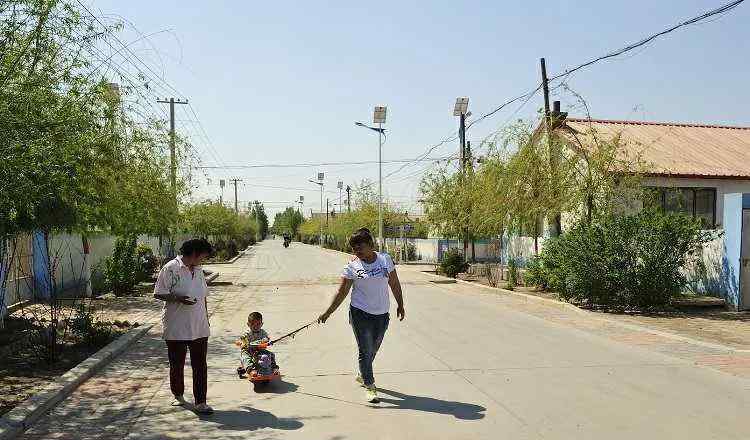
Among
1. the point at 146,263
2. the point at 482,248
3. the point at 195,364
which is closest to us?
the point at 195,364

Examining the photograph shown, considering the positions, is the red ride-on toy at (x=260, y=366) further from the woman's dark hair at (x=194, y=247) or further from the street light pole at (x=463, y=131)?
the street light pole at (x=463, y=131)

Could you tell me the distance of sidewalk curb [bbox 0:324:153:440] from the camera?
19.3 ft

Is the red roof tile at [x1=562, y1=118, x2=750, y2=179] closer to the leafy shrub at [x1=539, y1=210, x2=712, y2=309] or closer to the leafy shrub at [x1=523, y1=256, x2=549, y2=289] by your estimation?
the leafy shrub at [x1=523, y1=256, x2=549, y2=289]

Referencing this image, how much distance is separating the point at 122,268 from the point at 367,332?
13.3 meters

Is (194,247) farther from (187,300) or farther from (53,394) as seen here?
(53,394)

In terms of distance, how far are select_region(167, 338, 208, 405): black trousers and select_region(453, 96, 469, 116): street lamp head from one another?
26.8 metres

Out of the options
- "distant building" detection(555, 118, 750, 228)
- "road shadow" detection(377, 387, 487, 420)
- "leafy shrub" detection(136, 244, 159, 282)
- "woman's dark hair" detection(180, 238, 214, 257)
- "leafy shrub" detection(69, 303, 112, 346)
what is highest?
"distant building" detection(555, 118, 750, 228)

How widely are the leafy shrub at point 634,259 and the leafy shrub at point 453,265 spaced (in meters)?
12.7

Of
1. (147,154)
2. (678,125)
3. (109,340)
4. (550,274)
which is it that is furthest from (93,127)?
(678,125)

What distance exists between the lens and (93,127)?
30.5 ft

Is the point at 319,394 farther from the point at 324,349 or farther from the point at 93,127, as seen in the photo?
the point at 93,127

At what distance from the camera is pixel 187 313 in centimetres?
646

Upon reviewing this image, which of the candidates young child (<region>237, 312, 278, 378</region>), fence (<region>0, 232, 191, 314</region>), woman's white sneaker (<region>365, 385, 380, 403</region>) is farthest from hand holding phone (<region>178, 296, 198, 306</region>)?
fence (<region>0, 232, 191, 314</region>)

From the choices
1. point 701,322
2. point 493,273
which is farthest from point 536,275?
point 701,322
